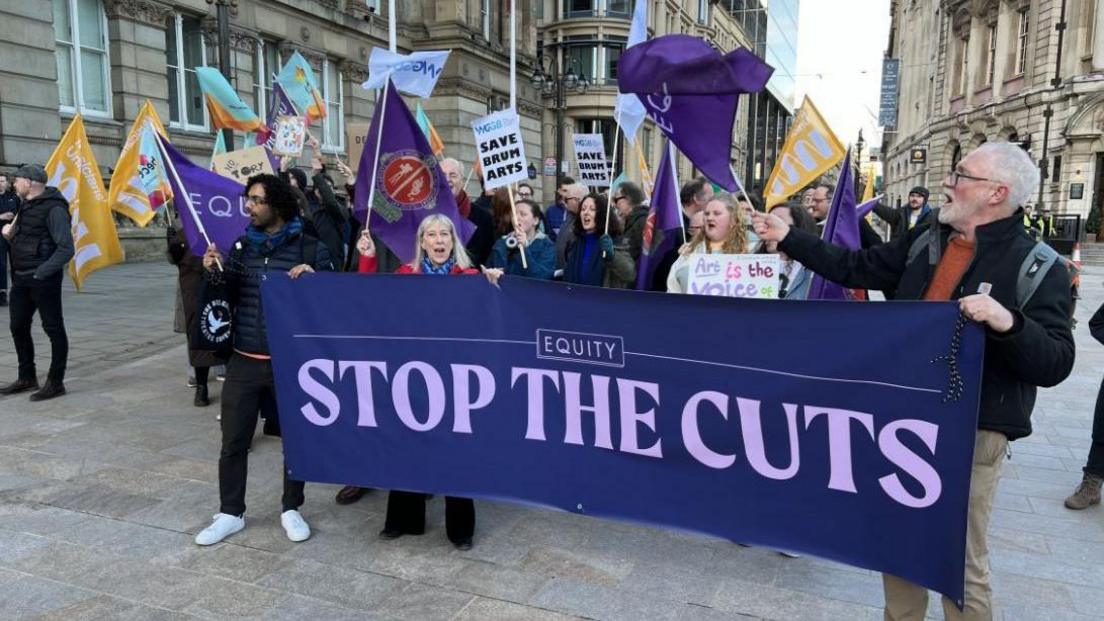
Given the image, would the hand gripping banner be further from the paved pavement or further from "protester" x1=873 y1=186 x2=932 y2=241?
"protester" x1=873 y1=186 x2=932 y2=241

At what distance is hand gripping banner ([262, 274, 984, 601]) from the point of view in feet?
9.08

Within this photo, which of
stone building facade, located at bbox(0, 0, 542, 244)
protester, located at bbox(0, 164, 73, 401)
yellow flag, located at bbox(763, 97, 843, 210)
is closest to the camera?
yellow flag, located at bbox(763, 97, 843, 210)

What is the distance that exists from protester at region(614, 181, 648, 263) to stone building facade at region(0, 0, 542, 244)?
9559 millimetres

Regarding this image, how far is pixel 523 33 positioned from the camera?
1452 inches

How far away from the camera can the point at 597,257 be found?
19.3 ft

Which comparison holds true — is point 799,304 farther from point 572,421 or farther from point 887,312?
point 572,421

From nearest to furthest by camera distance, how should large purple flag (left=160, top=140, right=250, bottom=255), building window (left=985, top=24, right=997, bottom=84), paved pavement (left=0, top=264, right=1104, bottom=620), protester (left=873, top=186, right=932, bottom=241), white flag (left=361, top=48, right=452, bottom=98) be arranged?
paved pavement (left=0, top=264, right=1104, bottom=620), large purple flag (left=160, top=140, right=250, bottom=255), white flag (left=361, top=48, right=452, bottom=98), protester (left=873, top=186, right=932, bottom=241), building window (left=985, top=24, right=997, bottom=84)

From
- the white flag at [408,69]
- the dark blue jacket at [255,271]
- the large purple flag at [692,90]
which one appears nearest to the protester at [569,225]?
the white flag at [408,69]

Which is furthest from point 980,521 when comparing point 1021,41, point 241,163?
point 1021,41

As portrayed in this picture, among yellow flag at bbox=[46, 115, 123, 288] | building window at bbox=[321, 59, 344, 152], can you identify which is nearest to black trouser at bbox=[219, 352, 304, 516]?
yellow flag at bbox=[46, 115, 123, 288]

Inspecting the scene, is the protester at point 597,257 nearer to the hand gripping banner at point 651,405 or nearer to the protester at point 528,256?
the protester at point 528,256

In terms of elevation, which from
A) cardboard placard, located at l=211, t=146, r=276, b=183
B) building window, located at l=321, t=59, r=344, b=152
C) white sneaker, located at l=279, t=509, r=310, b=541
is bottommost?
white sneaker, located at l=279, t=509, r=310, b=541

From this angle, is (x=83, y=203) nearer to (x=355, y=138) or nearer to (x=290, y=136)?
(x=290, y=136)

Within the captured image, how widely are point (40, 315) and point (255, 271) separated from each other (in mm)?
4103
